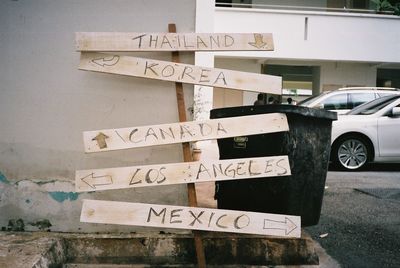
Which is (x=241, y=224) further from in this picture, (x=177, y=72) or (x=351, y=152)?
(x=351, y=152)

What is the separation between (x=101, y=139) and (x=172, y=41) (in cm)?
81

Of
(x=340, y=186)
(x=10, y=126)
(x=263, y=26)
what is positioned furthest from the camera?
(x=263, y=26)

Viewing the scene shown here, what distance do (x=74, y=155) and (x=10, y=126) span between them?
1.69 ft

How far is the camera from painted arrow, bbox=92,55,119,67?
276 centimetres

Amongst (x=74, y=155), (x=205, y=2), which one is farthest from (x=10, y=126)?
(x=205, y=2)

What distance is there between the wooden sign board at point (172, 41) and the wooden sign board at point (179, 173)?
762 millimetres

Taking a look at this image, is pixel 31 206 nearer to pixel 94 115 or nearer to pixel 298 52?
pixel 94 115

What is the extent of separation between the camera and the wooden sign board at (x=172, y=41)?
2.72 m

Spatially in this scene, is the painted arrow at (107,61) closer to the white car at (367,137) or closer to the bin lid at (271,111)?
the bin lid at (271,111)

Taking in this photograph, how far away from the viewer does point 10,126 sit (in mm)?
3055

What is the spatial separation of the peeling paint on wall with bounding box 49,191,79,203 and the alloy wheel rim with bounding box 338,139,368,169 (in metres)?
6.21

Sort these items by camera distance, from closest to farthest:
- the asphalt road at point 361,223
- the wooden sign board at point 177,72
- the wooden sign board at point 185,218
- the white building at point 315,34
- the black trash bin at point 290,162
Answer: the wooden sign board at point 185,218 → the wooden sign board at point 177,72 → the black trash bin at point 290,162 → the asphalt road at point 361,223 → the white building at point 315,34

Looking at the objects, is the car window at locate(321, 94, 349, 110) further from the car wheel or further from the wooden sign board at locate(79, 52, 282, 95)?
the wooden sign board at locate(79, 52, 282, 95)

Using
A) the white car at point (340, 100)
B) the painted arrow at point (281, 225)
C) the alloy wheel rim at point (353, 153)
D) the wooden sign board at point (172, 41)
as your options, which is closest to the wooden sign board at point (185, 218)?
the painted arrow at point (281, 225)
